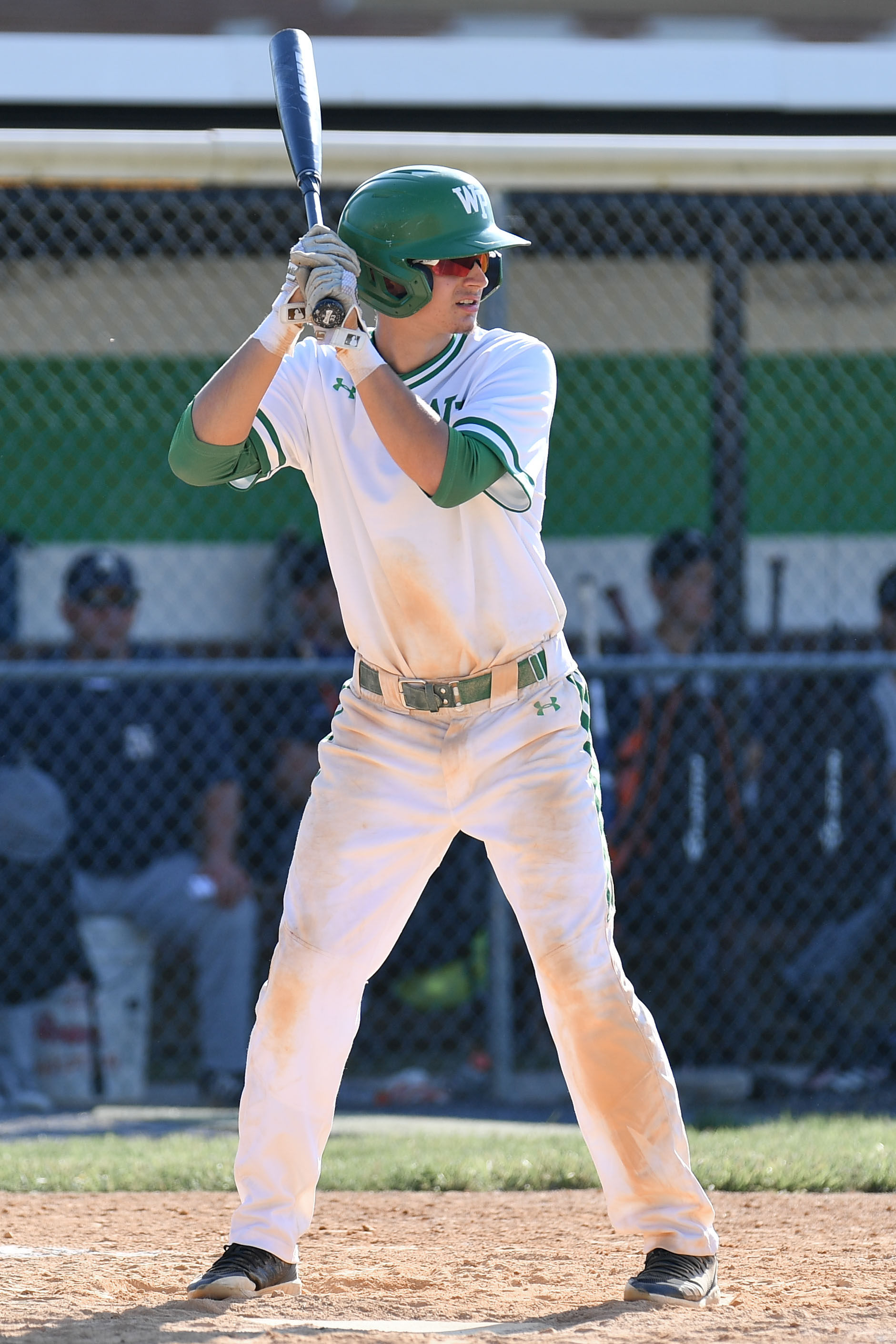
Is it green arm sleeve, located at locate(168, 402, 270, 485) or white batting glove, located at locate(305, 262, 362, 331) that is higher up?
white batting glove, located at locate(305, 262, 362, 331)

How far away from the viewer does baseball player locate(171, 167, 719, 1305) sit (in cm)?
296

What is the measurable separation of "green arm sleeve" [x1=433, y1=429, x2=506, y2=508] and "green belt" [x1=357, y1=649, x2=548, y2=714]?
1.18 ft

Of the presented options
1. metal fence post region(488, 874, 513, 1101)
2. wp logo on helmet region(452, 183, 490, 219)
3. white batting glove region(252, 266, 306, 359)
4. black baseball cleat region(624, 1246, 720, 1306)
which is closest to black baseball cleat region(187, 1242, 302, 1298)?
black baseball cleat region(624, 1246, 720, 1306)

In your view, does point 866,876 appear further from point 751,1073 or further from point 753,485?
point 753,485

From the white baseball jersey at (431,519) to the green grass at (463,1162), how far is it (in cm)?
171

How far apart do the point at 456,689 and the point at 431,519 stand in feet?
0.97

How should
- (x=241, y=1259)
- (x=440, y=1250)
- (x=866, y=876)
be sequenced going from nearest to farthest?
1. (x=241, y=1259)
2. (x=440, y=1250)
3. (x=866, y=876)

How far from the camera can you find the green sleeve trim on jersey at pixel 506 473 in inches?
111

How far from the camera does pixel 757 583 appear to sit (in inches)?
307

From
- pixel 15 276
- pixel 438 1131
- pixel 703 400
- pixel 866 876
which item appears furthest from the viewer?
pixel 703 400

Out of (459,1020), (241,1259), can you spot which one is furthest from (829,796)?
(241,1259)

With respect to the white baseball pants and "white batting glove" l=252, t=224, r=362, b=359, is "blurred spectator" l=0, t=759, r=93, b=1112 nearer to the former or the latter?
the white baseball pants

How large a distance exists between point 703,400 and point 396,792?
5.02 metres

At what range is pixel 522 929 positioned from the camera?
2955mm
